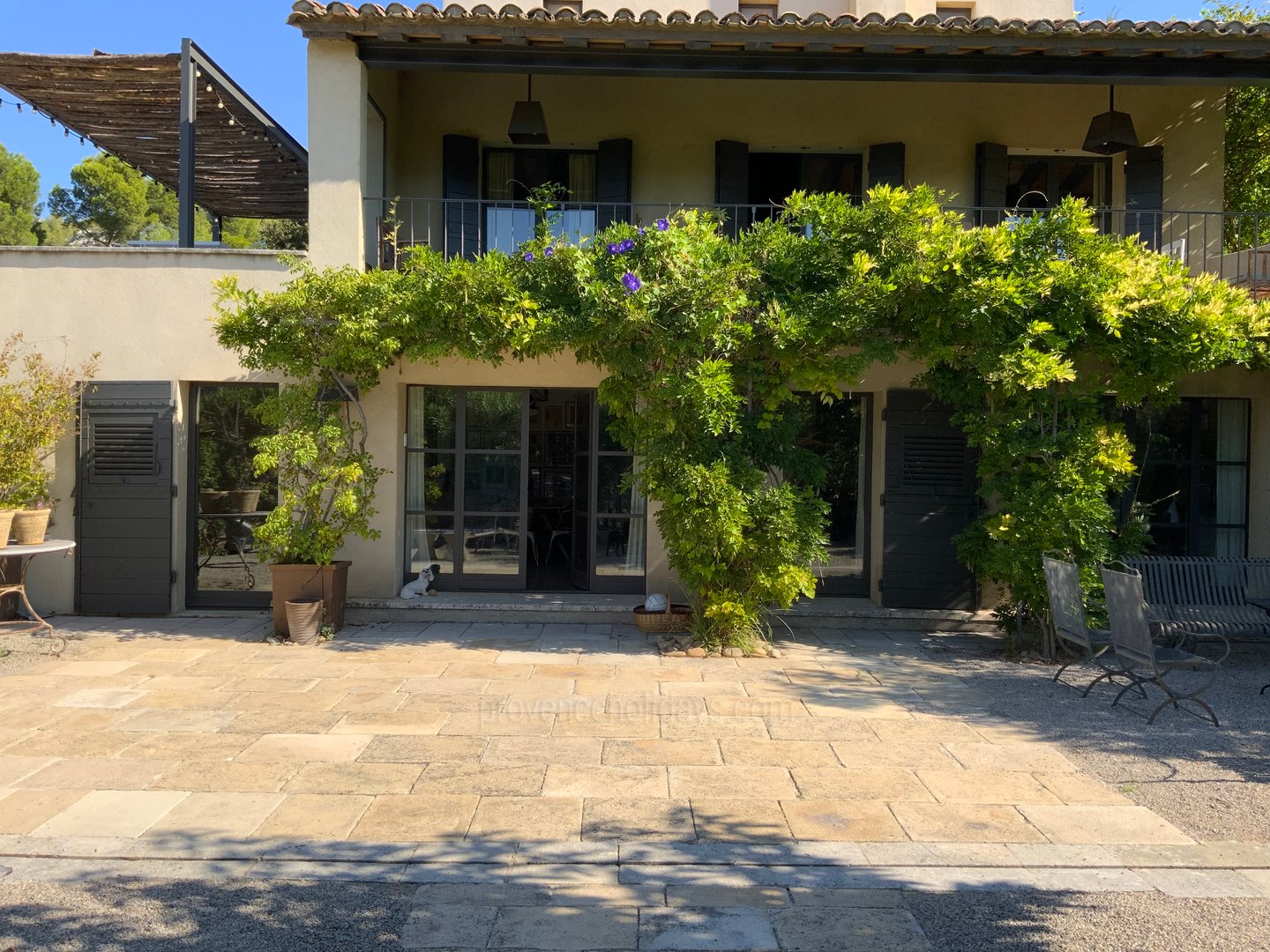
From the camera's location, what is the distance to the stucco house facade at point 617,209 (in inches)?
349

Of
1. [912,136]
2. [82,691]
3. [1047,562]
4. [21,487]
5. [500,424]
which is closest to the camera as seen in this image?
[82,691]

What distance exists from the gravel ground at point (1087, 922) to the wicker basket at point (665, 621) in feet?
16.6

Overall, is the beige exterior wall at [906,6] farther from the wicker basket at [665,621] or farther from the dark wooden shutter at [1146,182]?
the wicker basket at [665,621]

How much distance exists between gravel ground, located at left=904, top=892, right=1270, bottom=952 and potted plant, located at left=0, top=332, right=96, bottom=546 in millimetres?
7379

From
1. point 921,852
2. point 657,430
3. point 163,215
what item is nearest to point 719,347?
point 657,430

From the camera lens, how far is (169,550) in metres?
9.20

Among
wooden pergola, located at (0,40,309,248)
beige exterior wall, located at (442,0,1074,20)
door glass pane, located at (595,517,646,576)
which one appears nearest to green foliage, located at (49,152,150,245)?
wooden pergola, located at (0,40,309,248)

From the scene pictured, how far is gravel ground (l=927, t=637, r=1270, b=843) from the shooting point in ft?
15.5

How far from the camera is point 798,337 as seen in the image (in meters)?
7.63

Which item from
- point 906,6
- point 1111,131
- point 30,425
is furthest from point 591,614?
point 906,6

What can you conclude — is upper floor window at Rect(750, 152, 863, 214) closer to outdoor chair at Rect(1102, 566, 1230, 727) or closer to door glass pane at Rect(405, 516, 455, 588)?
door glass pane at Rect(405, 516, 455, 588)

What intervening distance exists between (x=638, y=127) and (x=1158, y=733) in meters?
7.82

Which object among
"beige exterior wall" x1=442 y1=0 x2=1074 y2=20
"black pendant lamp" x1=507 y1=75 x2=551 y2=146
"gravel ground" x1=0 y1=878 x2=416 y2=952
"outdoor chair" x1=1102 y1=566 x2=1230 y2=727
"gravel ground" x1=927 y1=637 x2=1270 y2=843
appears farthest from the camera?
"beige exterior wall" x1=442 y1=0 x2=1074 y2=20

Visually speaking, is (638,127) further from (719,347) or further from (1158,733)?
(1158,733)
